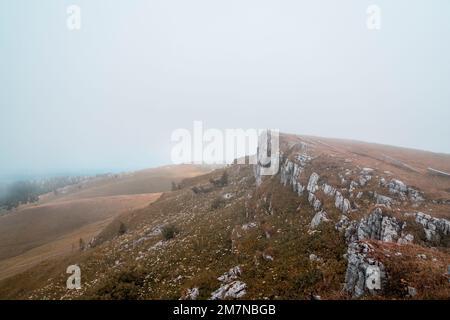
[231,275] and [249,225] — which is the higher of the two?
[249,225]

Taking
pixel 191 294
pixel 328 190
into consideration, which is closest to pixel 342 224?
pixel 328 190

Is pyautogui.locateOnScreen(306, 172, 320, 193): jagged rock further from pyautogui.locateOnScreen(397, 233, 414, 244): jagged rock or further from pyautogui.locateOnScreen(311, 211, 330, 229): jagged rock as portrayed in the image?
pyautogui.locateOnScreen(397, 233, 414, 244): jagged rock

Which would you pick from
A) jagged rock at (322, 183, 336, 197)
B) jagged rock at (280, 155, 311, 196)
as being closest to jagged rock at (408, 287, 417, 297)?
jagged rock at (322, 183, 336, 197)

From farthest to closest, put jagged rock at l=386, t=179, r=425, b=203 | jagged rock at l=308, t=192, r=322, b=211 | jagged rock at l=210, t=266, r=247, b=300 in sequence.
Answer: jagged rock at l=308, t=192, r=322, b=211 → jagged rock at l=386, t=179, r=425, b=203 → jagged rock at l=210, t=266, r=247, b=300

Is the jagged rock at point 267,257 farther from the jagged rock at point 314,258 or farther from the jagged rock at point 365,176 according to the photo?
the jagged rock at point 365,176

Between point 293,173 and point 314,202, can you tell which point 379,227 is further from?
point 293,173

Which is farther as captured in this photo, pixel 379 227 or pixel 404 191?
pixel 404 191
